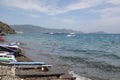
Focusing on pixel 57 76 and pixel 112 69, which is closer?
pixel 57 76

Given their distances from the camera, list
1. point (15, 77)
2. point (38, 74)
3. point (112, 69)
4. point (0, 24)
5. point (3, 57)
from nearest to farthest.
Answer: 1. point (15, 77)
2. point (38, 74)
3. point (3, 57)
4. point (112, 69)
5. point (0, 24)

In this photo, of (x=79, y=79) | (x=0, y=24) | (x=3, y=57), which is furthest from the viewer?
(x=0, y=24)

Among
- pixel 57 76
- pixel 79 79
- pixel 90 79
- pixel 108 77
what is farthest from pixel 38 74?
pixel 108 77

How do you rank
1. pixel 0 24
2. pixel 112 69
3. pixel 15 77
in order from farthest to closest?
1. pixel 0 24
2. pixel 112 69
3. pixel 15 77

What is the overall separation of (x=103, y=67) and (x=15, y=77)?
1482cm

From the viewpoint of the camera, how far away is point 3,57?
2216 centimetres

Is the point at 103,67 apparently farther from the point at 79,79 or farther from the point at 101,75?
the point at 79,79

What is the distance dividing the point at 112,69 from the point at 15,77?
47.4 ft

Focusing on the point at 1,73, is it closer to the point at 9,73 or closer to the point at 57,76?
the point at 9,73

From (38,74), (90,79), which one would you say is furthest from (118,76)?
(38,74)

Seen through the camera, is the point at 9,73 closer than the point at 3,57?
Yes

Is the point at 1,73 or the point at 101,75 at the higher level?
the point at 1,73

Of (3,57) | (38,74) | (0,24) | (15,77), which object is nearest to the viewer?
(15,77)

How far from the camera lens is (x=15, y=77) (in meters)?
15.5
